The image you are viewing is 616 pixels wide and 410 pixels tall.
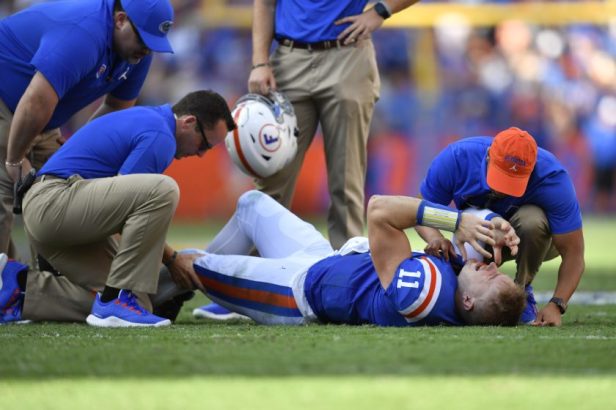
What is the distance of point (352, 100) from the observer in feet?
21.9

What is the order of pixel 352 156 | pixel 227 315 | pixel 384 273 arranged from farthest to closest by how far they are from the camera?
pixel 352 156 < pixel 227 315 < pixel 384 273

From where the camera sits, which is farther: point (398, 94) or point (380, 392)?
point (398, 94)

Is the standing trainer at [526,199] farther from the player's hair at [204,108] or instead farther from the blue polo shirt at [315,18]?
the blue polo shirt at [315,18]

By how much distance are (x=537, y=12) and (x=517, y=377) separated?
13449mm

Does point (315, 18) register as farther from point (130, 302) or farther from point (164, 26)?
point (130, 302)

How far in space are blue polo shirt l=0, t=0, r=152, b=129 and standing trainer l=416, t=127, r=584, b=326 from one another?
178 cm

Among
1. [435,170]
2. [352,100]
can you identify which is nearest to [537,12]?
[352,100]

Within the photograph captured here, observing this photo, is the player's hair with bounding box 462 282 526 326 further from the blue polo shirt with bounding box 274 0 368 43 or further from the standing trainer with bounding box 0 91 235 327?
the blue polo shirt with bounding box 274 0 368 43

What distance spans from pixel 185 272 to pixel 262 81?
4.54 ft

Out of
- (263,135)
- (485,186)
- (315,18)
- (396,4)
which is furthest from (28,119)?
(396,4)

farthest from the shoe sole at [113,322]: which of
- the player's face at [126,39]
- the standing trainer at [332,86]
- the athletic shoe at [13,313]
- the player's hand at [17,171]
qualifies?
the standing trainer at [332,86]

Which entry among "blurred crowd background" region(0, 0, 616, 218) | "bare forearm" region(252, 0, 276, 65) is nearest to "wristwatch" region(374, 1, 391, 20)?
"bare forearm" region(252, 0, 276, 65)

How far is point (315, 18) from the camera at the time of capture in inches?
266

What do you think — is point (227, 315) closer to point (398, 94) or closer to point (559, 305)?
point (559, 305)
